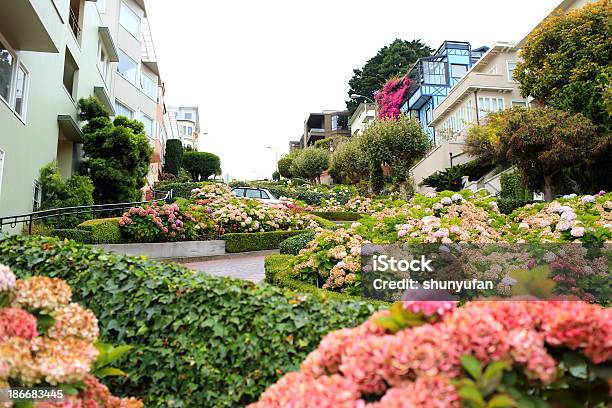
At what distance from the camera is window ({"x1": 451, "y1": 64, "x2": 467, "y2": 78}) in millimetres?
43531

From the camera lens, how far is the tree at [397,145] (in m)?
29.2

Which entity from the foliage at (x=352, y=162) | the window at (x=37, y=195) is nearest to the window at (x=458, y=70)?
the foliage at (x=352, y=162)

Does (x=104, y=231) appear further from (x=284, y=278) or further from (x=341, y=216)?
(x=341, y=216)

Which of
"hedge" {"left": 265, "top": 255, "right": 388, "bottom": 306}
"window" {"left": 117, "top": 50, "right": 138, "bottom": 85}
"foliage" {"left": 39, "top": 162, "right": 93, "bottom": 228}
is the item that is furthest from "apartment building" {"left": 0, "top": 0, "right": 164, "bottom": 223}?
"hedge" {"left": 265, "top": 255, "right": 388, "bottom": 306}

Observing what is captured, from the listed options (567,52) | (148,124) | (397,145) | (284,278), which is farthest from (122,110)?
(567,52)

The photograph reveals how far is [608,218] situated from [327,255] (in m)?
4.26

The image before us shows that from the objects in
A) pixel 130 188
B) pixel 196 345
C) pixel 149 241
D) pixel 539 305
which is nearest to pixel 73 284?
pixel 196 345

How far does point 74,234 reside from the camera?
11.5 m

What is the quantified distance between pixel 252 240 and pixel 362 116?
46808 millimetres

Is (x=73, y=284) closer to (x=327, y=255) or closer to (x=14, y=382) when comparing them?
(x=14, y=382)

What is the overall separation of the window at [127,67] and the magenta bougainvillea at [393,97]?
25993 mm

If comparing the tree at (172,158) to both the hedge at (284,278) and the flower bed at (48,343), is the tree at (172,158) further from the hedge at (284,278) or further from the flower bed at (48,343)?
the flower bed at (48,343)

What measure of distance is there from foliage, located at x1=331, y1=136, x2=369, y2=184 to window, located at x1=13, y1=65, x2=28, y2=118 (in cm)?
2364

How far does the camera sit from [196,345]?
10.5 feet
